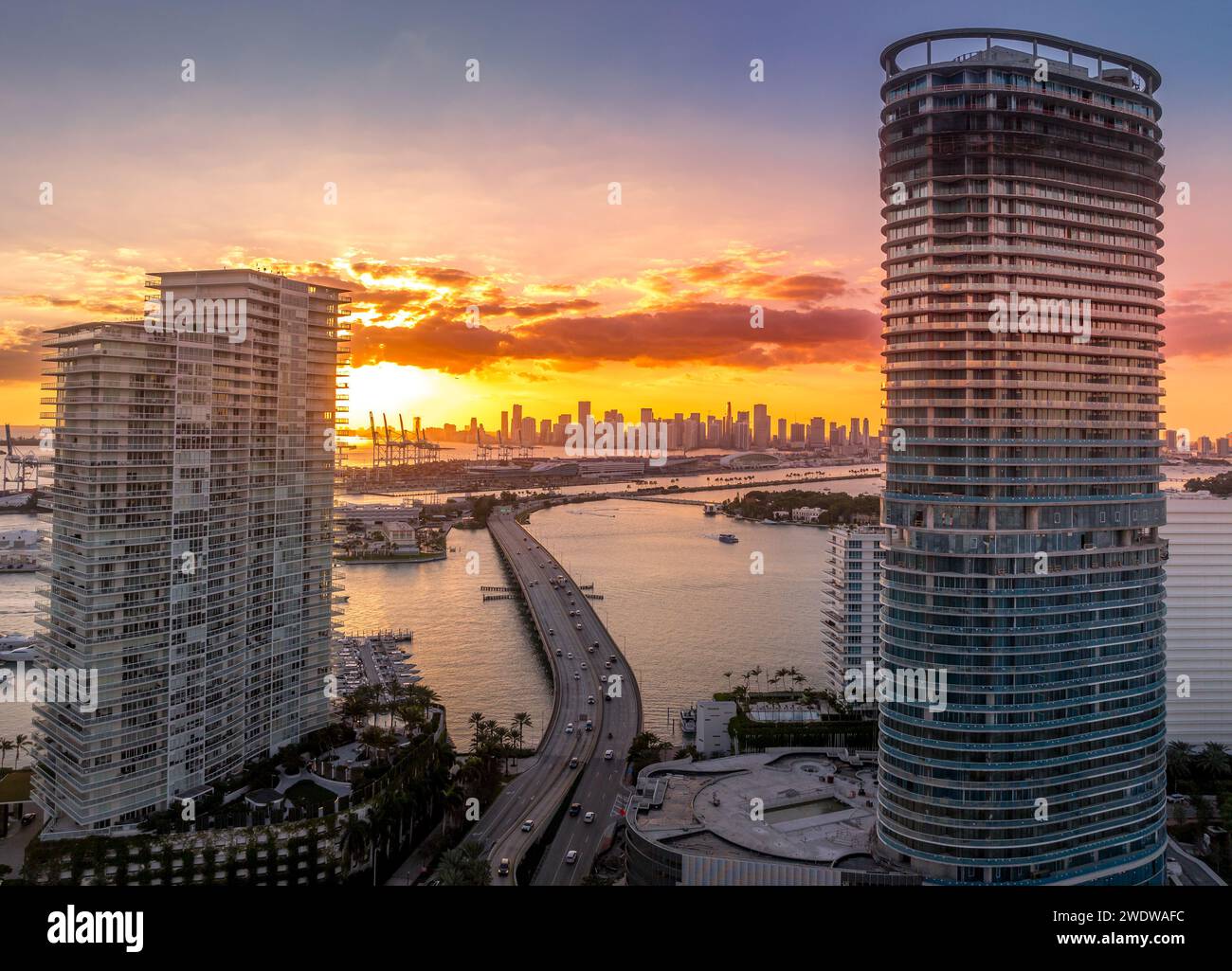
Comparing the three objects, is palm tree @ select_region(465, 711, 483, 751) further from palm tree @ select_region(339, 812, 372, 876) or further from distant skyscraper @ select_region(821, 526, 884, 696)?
distant skyscraper @ select_region(821, 526, 884, 696)

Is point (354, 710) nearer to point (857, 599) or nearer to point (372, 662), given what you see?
point (372, 662)

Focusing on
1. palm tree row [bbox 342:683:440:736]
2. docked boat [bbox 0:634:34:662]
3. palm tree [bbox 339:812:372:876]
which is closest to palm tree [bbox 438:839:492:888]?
palm tree [bbox 339:812:372:876]

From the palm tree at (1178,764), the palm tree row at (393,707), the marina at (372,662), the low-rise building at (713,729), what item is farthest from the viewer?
the marina at (372,662)

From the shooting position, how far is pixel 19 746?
1628 centimetres

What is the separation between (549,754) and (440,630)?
38.1ft

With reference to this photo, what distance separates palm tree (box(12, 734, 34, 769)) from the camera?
16295 mm

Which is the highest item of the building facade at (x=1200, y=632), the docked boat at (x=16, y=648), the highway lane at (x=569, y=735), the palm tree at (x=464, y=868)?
the building facade at (x=1200, y=632)

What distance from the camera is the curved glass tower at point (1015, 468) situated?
443 inches

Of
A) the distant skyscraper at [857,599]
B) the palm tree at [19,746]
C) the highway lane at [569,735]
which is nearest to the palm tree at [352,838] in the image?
the highway lane at [569,735]

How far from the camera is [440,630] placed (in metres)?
28.6

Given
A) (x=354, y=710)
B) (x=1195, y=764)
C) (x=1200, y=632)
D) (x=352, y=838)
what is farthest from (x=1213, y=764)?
(x=354, y=710)

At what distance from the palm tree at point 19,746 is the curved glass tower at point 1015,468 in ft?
47.9

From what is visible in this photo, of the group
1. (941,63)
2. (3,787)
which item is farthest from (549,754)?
(941,63)

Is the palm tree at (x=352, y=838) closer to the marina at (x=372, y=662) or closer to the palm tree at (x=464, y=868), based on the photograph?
the palm tree at (x=464, y=868)
